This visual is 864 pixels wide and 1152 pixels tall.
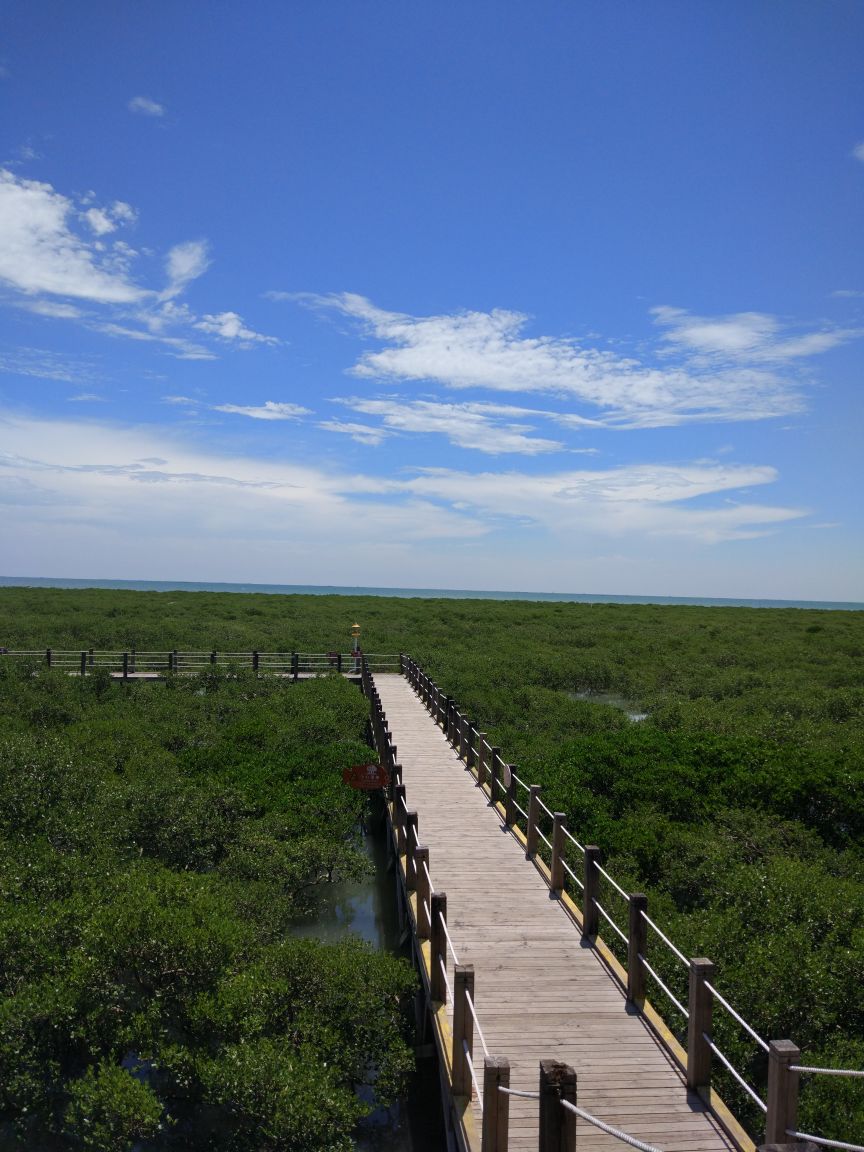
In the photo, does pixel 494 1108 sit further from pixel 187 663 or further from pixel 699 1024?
pixel 187 663

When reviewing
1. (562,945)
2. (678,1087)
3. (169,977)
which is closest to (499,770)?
(562,945)

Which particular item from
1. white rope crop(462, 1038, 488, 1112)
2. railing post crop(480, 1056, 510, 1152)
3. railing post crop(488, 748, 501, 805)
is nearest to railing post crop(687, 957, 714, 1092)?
white rope crop(462, 1038, 488, 1112)

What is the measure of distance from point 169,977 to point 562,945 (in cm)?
420

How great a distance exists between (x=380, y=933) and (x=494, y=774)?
3261 mm

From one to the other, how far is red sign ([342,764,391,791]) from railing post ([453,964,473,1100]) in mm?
7470

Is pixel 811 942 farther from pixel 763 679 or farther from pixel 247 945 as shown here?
pixel 763 679

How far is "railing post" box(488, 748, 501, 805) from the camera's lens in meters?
14.3

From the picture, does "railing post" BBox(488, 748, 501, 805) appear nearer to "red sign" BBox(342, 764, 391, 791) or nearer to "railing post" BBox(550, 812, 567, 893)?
"red sign" BBox(342, 764, 391, 791)

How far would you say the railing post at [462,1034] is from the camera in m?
6.64

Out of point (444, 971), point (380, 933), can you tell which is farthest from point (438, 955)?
point (380, 933)

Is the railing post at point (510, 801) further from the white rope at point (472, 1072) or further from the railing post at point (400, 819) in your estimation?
the white rope at point (472, 1072)

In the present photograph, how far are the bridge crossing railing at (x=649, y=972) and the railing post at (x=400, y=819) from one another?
5.71 ft

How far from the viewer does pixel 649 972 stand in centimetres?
783

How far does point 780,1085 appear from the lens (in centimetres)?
498
